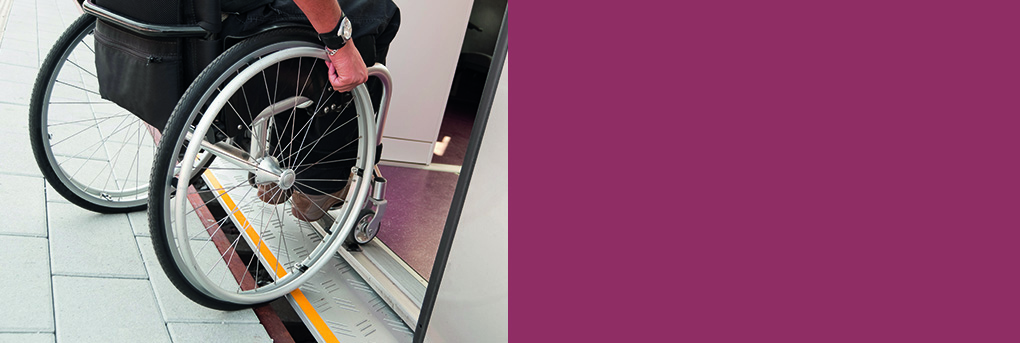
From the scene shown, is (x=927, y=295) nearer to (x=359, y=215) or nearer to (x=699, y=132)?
→ (x=699, y=132)

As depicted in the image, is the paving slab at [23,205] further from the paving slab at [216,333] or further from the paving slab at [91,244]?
the paving slab at [216,333]

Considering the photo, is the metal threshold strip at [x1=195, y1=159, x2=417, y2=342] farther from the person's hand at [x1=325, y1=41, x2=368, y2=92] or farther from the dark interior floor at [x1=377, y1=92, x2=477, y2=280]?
the person's hand at [x1=325, y1=41, x2=368, y2=92]

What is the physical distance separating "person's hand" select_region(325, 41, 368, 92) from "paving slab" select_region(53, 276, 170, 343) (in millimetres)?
677

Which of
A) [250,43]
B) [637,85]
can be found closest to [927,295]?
[637,85]

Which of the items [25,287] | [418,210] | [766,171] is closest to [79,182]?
[25,287]

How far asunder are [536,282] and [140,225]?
4.12ft

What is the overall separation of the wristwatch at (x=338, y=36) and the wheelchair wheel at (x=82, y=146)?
2.17 feet

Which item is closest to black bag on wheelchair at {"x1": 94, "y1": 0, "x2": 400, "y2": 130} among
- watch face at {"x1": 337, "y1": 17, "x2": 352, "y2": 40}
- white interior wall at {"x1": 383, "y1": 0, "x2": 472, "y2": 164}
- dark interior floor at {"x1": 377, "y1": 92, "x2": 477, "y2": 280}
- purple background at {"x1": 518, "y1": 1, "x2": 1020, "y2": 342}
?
watch face at {"x1": 337, "y1": 17, "x2": 352, "y2": 40}

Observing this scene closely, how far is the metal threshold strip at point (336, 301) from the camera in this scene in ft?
5.06

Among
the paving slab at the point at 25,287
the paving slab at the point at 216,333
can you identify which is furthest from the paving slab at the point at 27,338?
the paving slab at the point at 216,333

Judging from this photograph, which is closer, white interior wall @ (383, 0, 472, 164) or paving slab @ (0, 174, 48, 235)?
paving slab @ (0, 174, 48, 235)

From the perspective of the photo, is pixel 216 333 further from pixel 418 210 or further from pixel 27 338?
pixel 418 210

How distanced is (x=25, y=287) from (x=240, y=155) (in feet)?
1.77

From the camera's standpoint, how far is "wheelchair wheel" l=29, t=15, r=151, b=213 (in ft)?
4.77
